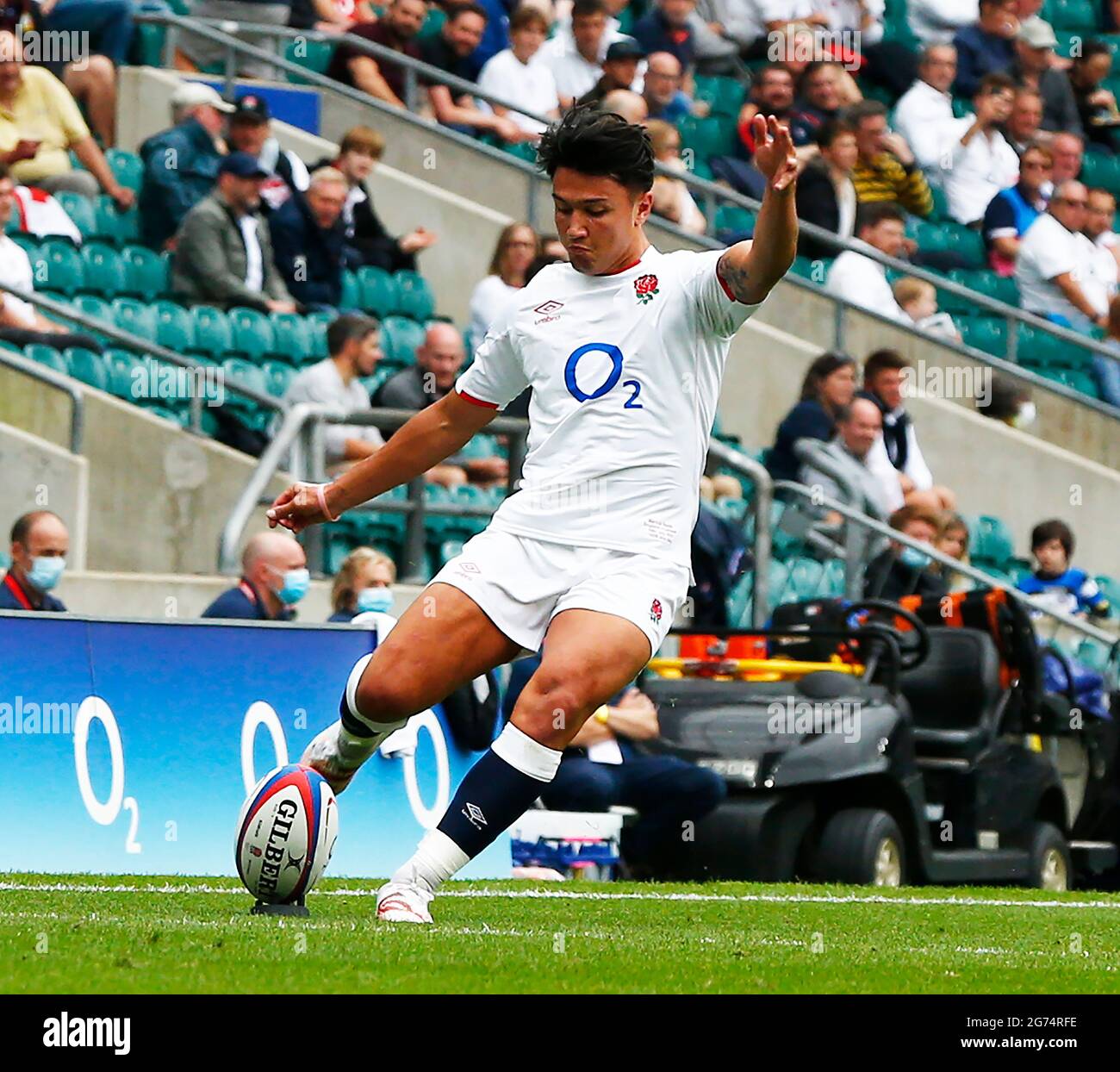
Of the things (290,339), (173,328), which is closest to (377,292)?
(290,339)

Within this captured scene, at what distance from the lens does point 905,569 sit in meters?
14.3

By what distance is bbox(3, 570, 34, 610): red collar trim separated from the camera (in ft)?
34.4

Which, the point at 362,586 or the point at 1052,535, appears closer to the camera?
the point at 362,586

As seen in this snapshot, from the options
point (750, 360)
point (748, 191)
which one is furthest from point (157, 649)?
point (748, 191)

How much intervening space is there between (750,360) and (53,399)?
6044 millimetres

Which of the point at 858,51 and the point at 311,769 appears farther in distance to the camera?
the point at 858,51

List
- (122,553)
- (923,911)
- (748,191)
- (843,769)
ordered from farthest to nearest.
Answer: (748,191)
(122,553)
(843,769)
(923,911)

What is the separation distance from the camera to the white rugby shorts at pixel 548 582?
22.5 feet

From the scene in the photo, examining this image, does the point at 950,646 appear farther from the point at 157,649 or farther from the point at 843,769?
the point at 157,649

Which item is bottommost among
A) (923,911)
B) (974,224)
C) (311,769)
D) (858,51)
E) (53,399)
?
(923,911)

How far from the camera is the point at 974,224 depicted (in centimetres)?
2052

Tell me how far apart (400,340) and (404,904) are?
9.42 metres

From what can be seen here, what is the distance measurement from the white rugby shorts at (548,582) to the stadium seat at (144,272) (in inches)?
331

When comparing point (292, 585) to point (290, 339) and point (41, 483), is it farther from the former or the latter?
point (290, 339)
